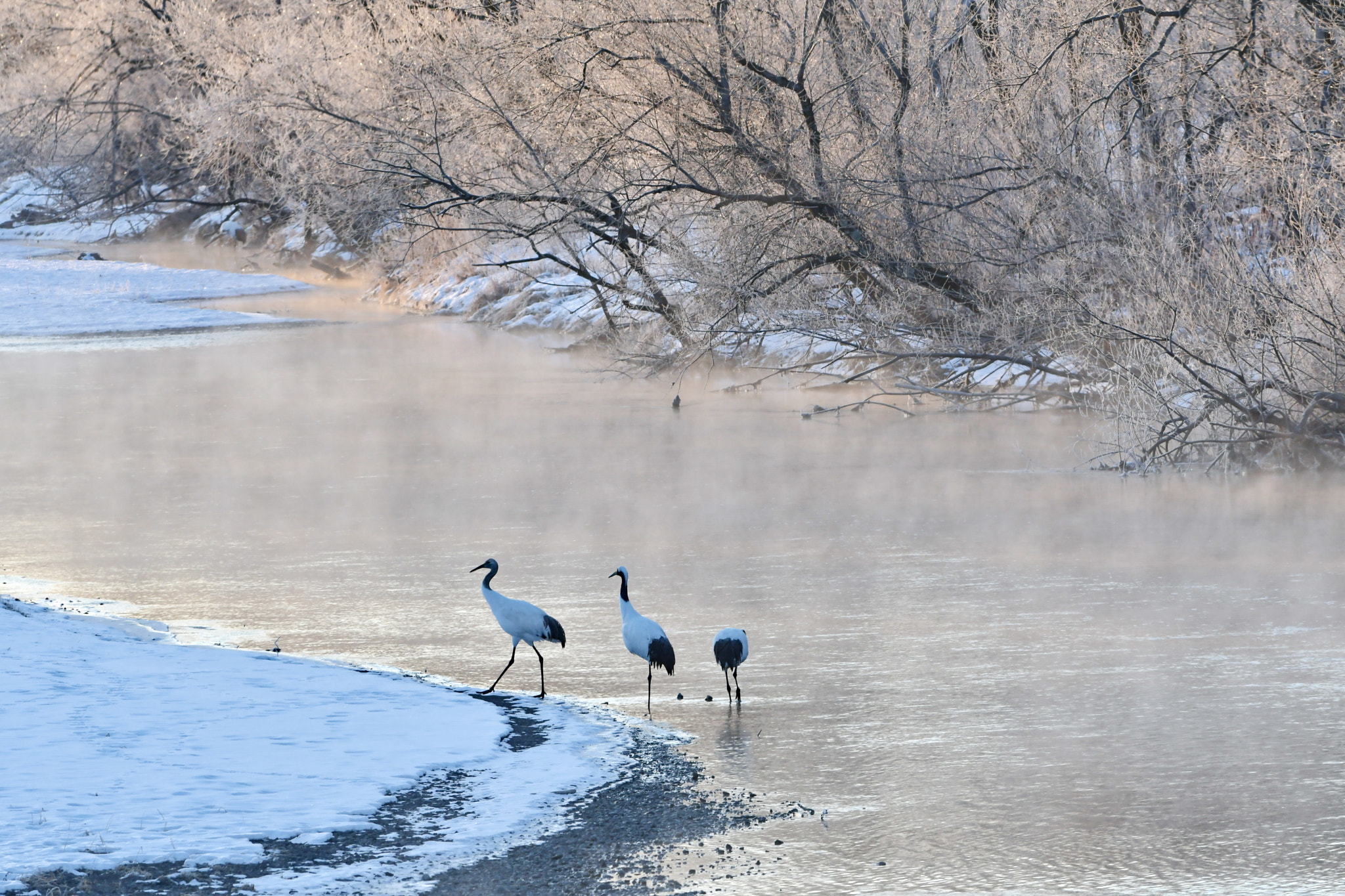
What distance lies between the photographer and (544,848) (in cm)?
590

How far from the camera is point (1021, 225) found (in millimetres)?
18531

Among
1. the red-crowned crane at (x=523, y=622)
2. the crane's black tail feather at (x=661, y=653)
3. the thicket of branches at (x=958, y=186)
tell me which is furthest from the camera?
the thicket of branches at (x=958, y=186)

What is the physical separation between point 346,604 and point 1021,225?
36.2 feet

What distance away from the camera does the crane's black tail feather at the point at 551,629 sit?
8.04m

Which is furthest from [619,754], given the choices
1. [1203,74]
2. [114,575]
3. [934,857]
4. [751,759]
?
[1203,74]

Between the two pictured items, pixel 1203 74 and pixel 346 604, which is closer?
pixel 346 604

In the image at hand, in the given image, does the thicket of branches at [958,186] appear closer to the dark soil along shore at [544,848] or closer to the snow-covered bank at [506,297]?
the snow-covered bank at [506,297]

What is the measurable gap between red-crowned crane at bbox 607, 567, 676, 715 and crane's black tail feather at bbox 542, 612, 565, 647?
361 mm

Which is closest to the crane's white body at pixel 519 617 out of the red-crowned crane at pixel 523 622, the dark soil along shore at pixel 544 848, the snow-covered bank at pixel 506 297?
the red-crowned crane at pixel 523 622

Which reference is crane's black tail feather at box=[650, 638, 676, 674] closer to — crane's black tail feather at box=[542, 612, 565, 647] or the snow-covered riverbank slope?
crane's black tail feather at box=[542, 612, 565, 647]

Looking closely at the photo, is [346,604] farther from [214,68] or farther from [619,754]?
[214,68]

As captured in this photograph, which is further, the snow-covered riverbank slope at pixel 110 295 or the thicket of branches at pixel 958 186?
the snow-covered riverbank slope at pixel 110 295

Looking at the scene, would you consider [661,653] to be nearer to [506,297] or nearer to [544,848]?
[544,848]

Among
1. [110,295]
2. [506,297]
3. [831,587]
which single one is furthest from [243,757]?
[110,295]
